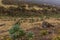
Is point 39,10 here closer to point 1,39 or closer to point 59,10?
point 59,10

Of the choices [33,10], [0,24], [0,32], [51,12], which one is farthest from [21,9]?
[0,32]

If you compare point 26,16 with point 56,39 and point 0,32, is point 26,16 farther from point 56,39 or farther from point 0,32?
point 56,39

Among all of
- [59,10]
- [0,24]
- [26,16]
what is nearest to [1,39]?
[0,24]

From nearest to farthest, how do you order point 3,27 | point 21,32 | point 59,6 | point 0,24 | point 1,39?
point 21,32
point 1,39
point 3,27
point 0,24
point 59,6

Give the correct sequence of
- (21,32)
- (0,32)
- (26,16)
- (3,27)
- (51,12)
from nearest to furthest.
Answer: (21,32) < (0,32) < (3,27) < (26,16) < (51,12)

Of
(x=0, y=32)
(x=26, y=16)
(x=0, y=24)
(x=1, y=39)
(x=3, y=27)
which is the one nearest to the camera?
(x=1, y=39)

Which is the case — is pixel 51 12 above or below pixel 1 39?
below

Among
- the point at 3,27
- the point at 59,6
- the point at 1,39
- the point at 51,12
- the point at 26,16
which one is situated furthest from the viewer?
the point at 59,6

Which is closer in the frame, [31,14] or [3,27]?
[3,27]

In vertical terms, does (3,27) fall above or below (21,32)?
below
